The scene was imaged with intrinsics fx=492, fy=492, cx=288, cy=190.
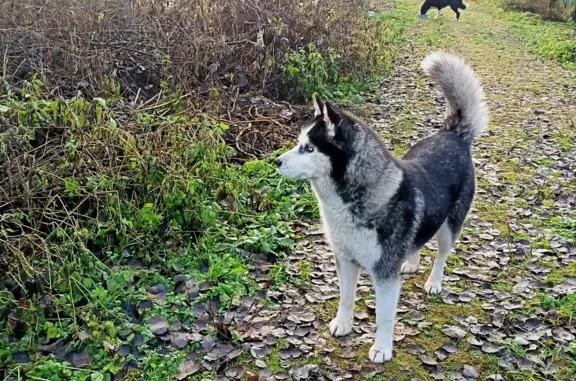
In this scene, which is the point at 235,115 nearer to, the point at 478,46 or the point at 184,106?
the point at 184,106

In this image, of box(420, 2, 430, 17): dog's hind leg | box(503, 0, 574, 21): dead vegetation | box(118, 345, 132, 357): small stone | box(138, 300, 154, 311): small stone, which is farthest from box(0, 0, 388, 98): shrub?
box(503, 0, 574, 21): dead vegetation

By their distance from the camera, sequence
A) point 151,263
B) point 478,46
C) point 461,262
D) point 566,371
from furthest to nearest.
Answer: point 478,46
point 461,262
point 151,263
point 566,371

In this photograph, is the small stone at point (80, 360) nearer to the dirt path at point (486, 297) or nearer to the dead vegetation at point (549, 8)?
the dirt path at point (486, 297)

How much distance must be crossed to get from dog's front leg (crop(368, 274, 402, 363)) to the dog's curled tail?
1.53m

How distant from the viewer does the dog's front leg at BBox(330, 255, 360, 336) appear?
131 inches

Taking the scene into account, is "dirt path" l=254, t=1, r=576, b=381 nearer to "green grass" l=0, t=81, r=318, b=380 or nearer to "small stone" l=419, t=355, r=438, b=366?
"small stone" l=419, t=355, r=438, b=366

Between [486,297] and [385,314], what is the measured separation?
49.9 inches

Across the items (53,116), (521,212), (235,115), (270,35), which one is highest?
(270,35)

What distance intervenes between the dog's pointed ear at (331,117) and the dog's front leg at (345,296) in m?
0.89

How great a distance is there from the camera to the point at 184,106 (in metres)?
5.40

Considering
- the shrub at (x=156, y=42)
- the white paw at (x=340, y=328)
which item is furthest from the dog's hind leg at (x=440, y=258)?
the shrub at (x=156, y=42)

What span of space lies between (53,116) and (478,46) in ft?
42.0

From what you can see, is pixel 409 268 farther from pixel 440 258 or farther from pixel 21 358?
pixel 21 358

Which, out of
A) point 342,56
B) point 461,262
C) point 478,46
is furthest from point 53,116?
point 478,46
